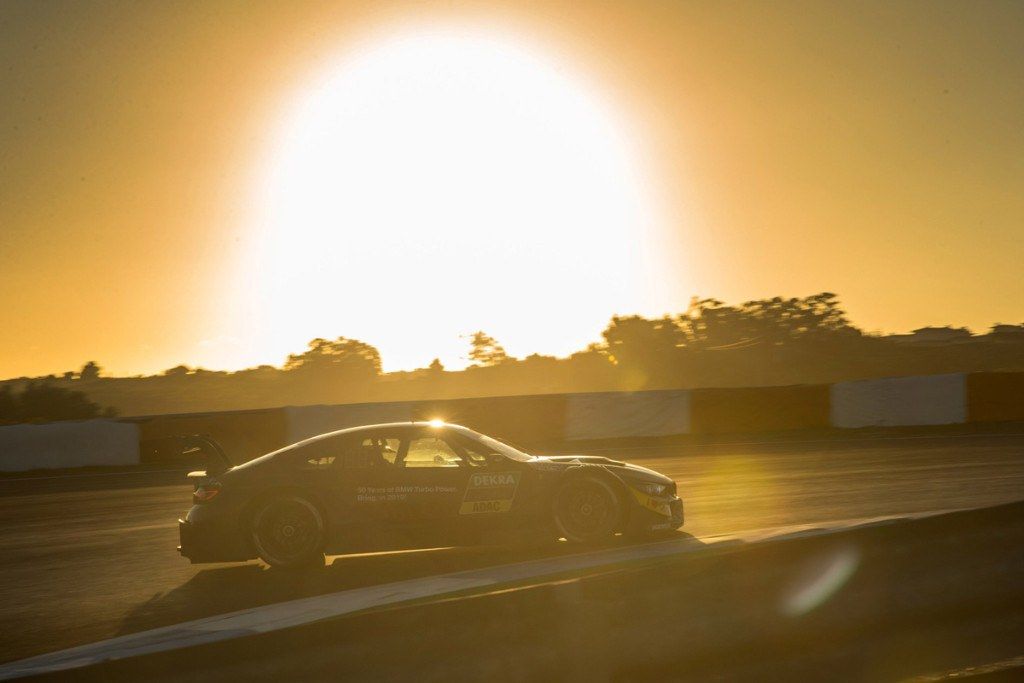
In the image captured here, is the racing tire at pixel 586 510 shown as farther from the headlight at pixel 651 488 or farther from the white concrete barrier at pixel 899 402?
the white concrete barrier at pixel 899 402

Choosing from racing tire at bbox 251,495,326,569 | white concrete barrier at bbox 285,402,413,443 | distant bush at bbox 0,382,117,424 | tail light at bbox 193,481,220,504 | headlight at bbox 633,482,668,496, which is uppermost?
distant bush at bbox 0,382,117,424

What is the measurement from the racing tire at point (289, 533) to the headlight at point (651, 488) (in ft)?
8.86

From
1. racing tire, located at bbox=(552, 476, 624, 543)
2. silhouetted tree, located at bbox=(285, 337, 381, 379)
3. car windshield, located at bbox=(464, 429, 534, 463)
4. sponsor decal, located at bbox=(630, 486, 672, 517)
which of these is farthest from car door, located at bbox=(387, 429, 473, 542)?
silhouetted tree, located at bbox=(285, 337, 381, 379)

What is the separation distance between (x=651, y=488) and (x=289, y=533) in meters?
3.10

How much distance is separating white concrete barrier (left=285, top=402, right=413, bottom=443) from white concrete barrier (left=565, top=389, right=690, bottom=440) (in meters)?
3.87

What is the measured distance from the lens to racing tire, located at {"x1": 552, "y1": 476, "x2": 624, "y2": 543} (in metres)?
8.48

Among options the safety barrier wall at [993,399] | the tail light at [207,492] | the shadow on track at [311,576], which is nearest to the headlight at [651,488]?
the shadow on track at [311,576]

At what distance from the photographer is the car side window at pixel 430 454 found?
8602mm

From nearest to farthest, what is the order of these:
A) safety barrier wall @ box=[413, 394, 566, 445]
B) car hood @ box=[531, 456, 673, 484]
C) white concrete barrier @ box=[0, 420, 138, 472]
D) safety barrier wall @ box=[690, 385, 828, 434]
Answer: car hood @ box=[531, 456, 673, 484] < white concrete barrier @ box=[0, 420, 138, 472] < safety barrier wall @ box=[413, 394, 566, 445] < safety barrier wall @ box=[690, 385, 828, 434]

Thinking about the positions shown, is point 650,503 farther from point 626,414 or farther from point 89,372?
point 89,372

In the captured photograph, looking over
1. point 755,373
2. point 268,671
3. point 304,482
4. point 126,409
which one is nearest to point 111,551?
point 304,482

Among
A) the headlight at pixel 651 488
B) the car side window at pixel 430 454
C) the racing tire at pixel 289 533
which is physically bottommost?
the racing tire at pixel 289 533

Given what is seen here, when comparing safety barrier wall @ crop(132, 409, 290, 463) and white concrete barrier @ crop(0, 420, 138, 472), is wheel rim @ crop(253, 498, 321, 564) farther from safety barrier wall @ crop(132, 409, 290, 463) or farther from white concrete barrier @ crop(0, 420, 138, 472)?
white concrete barrier @ crop(0, 420, 138, 472)

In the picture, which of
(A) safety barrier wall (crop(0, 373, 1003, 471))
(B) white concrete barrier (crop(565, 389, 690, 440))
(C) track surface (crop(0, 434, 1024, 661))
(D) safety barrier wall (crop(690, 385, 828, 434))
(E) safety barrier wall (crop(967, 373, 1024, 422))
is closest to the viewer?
(C) track surface (crop(0, 434, 1024, 661))
